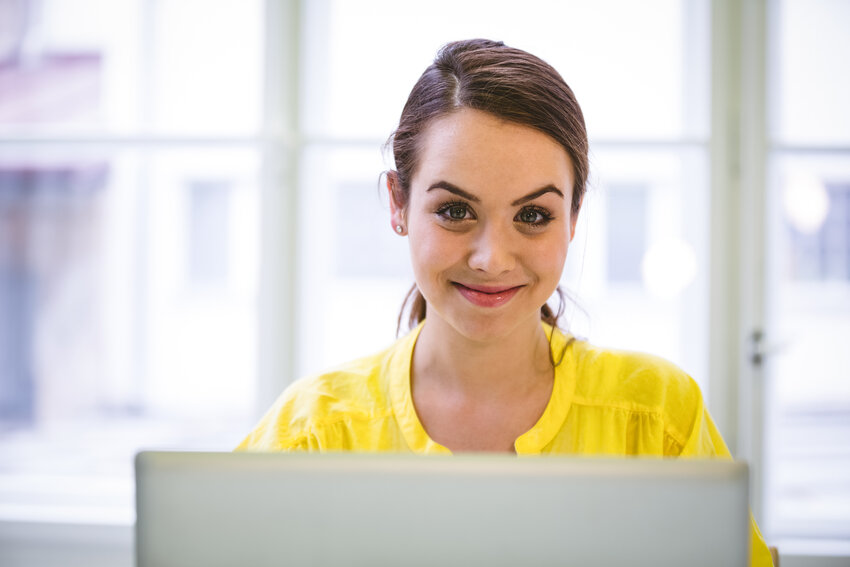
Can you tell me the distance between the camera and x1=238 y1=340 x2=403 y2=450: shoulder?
1148 mm

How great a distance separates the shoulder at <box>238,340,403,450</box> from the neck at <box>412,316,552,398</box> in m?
0.09

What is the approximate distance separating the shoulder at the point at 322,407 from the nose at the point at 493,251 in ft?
1.05

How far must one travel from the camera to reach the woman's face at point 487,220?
1012 millimetres

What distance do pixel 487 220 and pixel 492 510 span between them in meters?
0.62

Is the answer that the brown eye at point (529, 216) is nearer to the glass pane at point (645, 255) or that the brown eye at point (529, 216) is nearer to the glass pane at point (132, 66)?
the glass pane at point (645, 255)

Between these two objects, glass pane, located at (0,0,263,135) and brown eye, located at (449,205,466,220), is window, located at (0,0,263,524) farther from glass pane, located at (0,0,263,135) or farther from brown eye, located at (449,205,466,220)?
brown eye, located at (449,205,466,220)

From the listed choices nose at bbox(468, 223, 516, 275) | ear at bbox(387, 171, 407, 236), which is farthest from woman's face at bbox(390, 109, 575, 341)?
ear at bbox(387, 171, 407, 236)

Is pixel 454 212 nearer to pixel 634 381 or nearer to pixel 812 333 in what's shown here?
pixel 634 381

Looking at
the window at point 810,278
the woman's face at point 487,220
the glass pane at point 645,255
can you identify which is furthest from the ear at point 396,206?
the window at point 810,278

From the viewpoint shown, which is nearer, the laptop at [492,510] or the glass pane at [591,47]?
the laptop at [492,510]

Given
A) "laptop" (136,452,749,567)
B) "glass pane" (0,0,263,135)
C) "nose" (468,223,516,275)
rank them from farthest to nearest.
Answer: "glass pane" (0,0,263,135) < "nose" (468,223,516,275) < "laptop" (136,452,749,567)

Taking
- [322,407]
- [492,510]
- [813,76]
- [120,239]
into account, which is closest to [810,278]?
[813,76]

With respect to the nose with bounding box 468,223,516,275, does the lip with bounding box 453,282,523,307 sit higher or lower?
lower

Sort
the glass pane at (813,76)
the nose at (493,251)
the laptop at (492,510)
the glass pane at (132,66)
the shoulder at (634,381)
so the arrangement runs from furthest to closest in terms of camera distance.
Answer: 1. the glass pane at (132,66)
2. the glass pane at (813,76)
3. the shoulder at (634,381)
4. the nose at (493,251)
5. the laptop at (492,510)
